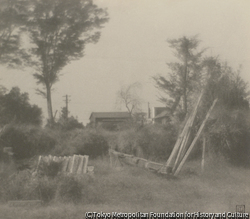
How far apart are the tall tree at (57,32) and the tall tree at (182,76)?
2.20 metres

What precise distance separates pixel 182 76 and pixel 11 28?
4639 millimetres

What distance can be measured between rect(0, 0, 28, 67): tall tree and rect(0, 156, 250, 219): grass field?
3.23m

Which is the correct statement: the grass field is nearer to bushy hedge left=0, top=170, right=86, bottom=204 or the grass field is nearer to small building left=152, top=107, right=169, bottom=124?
bushy hedge left=0, top=170, right=86, bottom=204

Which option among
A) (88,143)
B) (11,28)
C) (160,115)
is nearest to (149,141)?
(160,115)

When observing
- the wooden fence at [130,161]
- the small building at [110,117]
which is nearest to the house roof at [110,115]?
the small building at [110,117]

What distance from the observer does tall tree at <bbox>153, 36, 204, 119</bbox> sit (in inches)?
306

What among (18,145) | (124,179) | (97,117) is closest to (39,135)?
(18,145)

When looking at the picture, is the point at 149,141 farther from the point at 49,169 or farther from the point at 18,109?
the point at 18,109

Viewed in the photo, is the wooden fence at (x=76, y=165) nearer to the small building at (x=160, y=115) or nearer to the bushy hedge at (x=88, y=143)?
the bushy hedge at (x=88, y=143)

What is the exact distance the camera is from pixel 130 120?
898 centimetres

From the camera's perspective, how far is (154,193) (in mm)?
6512

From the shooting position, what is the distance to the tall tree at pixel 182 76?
7.77 meters

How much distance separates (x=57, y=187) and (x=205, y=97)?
5.02 m

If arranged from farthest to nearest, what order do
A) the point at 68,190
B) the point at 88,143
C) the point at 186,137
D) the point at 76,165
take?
the point at 88,143 < the point at 186,137 < the point at 76,165 < the point at 68,190
